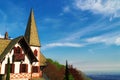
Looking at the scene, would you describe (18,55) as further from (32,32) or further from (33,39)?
(32,32)

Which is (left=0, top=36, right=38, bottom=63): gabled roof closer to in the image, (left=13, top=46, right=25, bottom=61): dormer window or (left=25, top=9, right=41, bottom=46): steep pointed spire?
(left=13, top=46, right=25, bottom=61): dormer window

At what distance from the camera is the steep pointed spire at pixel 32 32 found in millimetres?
45156

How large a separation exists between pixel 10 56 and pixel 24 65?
3.47 m

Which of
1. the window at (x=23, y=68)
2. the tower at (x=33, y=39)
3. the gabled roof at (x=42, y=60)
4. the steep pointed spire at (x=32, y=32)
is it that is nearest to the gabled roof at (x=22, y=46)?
the window at (x=23, y=68)

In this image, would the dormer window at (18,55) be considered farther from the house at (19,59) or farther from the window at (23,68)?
the window at (23,68)

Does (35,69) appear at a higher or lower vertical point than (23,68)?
lower

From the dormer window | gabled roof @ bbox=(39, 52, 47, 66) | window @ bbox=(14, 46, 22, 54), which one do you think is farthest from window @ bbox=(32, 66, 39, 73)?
window @ bbox=(14, 46, 22, 54)

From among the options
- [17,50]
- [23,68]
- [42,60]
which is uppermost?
[17,50]

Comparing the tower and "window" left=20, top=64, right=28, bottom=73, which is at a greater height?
the tower

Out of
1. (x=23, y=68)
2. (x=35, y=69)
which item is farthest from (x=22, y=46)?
(x=35, y=69)

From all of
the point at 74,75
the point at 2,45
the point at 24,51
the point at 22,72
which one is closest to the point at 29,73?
the point at 22,72

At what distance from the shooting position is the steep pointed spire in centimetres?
4516

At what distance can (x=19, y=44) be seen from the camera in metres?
38.1

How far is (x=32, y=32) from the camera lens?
152 ft
